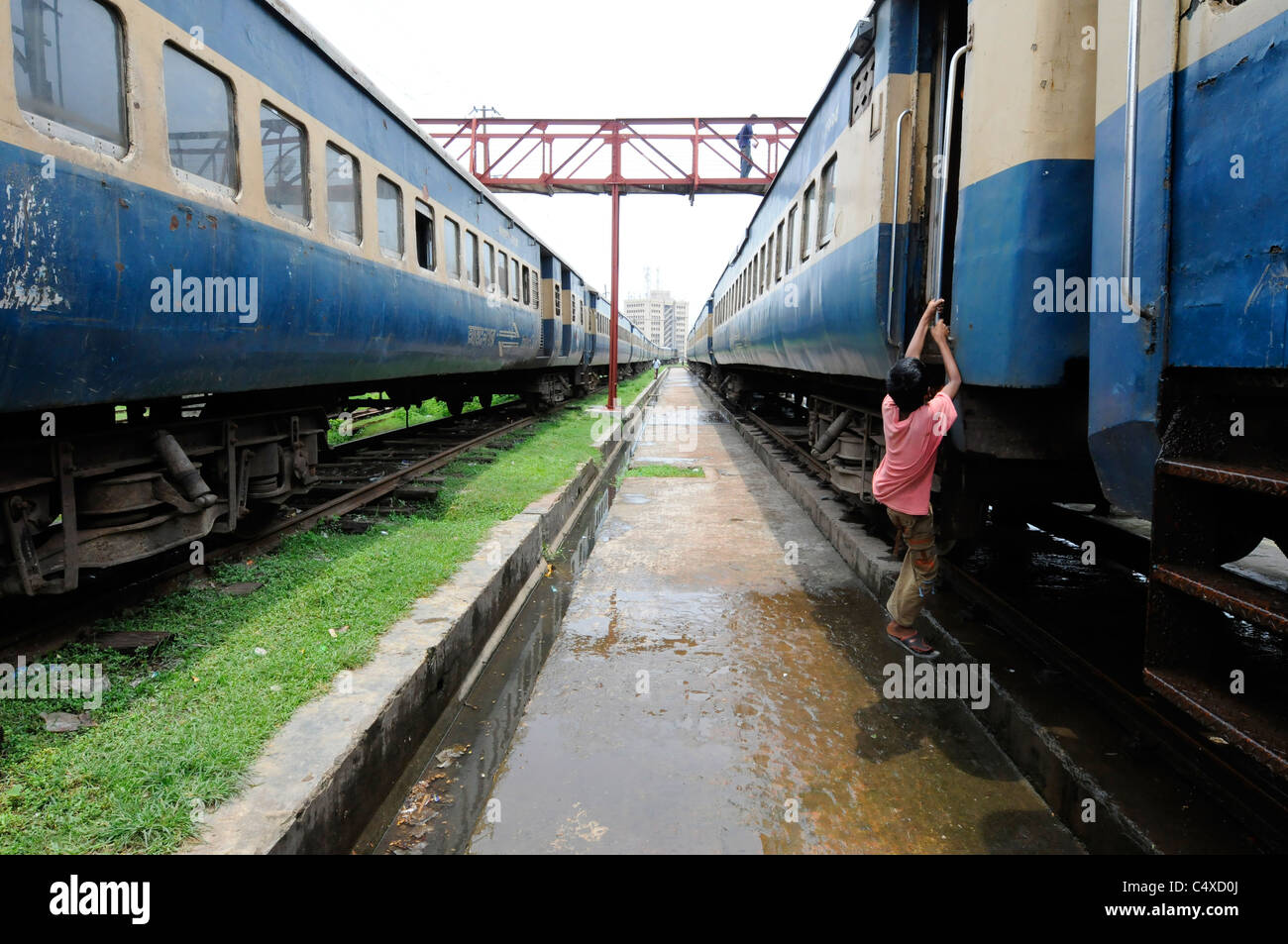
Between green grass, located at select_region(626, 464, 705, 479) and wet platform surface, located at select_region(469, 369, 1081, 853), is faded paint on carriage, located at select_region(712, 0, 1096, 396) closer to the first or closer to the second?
wet platform surface, located at select_region(469, 369, 1081, 853)

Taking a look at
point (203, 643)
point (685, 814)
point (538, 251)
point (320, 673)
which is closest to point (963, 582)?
point (685, 814)

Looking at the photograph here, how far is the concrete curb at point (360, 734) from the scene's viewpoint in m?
2.15

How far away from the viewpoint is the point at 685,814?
2.67 meters

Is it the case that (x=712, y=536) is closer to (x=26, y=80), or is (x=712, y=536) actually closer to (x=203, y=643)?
(x=203, y=643)

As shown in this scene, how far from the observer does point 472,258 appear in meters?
9.16

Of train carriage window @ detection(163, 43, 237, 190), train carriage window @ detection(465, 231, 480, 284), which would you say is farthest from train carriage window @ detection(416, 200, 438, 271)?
train carriage window @ detection(163, 43, 237, 190)

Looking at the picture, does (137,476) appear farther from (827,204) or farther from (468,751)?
(827,204)

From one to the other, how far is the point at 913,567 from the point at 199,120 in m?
4.32

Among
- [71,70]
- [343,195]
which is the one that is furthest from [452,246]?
[71,70]

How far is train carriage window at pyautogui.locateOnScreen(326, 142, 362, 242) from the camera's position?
5.30 meters

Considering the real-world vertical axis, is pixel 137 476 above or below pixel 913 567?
above

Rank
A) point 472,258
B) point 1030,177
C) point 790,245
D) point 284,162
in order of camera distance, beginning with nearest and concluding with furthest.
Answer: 1. point 1030,177
2. point 284,162
3. point 790,245
4. point 472,258
